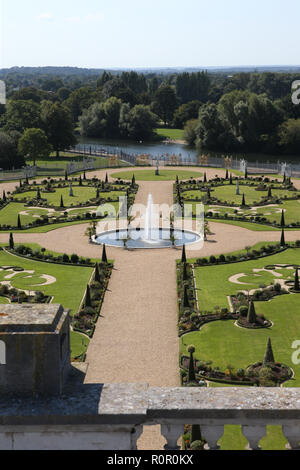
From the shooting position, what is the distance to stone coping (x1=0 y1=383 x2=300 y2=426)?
798 centimetres

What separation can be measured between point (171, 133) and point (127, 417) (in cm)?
17815

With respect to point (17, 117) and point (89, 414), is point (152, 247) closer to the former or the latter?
point (89, 414)

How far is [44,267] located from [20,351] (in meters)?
42.8

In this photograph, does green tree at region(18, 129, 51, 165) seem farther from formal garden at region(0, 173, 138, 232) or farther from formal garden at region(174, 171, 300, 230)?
formal garden at region(174, 171, 300, 230)

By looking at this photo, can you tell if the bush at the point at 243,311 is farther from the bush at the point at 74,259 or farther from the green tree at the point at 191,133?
the green tree at the point at 191,133

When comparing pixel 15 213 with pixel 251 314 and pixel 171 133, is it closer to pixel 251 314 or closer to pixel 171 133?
pixel 251 314

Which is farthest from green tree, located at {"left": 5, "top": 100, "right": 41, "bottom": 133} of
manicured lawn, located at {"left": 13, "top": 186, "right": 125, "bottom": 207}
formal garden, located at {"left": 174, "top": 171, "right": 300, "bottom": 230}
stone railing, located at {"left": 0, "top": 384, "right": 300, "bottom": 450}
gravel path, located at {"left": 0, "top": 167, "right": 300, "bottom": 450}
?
stone railing, located at {"left": 0, "top": 384, "right": 300, "bottom": 450}

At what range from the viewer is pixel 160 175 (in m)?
102

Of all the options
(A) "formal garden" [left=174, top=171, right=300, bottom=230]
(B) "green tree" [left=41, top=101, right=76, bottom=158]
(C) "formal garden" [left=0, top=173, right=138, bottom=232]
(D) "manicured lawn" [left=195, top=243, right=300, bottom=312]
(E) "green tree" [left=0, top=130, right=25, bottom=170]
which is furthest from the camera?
Result: (B) "green tree" [left=41, top=101, right=76, bottom=158]

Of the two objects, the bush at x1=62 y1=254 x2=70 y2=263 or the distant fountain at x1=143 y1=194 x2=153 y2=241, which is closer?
the bush at x1=62 y1=254 x2=70 y2=263

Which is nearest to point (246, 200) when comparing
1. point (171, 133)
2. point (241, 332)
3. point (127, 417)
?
point (241, 332)

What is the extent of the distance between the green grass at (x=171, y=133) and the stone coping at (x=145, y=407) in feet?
543

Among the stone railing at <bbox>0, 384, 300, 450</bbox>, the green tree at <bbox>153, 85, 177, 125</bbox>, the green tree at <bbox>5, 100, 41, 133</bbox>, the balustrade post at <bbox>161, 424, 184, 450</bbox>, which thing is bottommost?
the balustrade post at <bbox>161, 424, 184, 450</bbox>

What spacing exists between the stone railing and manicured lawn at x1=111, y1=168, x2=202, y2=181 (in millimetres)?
90035
